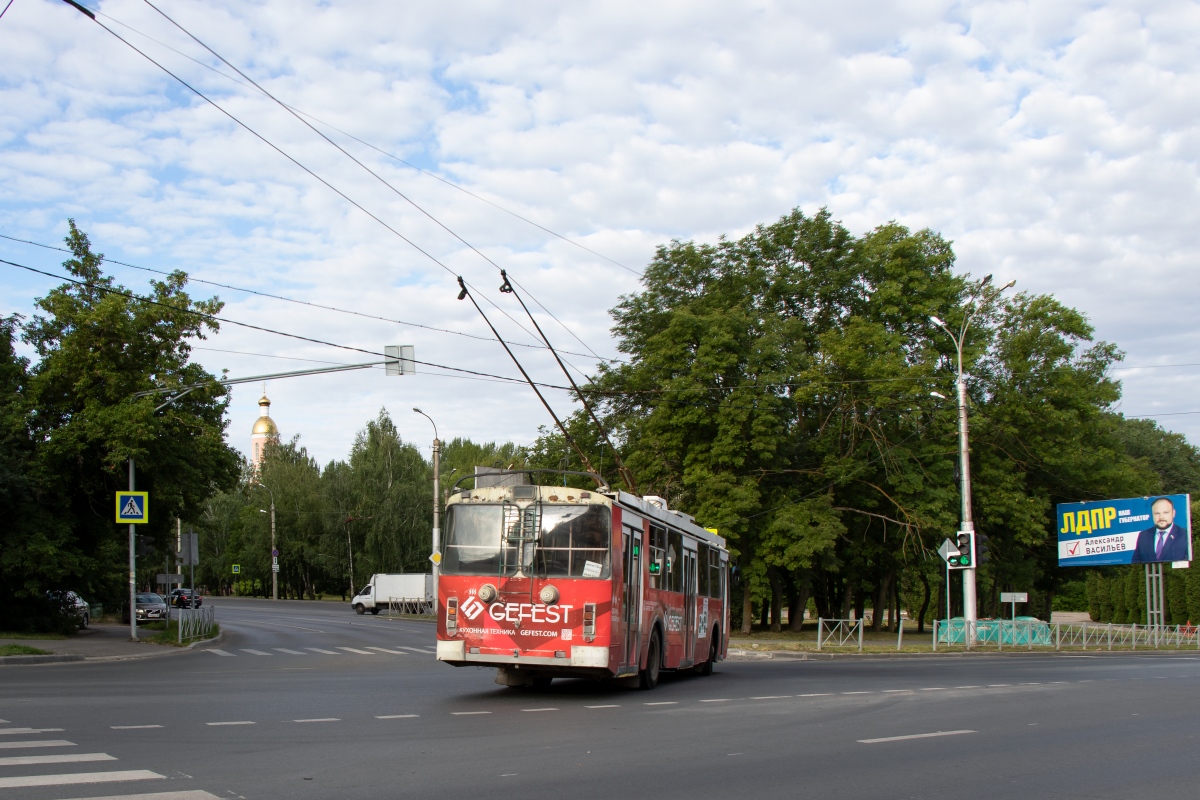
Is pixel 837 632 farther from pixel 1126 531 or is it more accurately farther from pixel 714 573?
pixel 1126 531

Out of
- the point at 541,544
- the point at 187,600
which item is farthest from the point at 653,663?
the point at 187,600

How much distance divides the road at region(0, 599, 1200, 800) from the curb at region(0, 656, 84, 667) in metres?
1.81

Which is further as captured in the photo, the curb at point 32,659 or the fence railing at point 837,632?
the fence railing at point 837,632

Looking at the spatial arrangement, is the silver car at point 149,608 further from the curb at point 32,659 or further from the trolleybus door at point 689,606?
the trolleybus door at point 689,606

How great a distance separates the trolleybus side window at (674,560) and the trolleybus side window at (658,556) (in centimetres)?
29

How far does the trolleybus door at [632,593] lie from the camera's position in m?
15.7

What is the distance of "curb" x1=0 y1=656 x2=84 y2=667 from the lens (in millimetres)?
20688

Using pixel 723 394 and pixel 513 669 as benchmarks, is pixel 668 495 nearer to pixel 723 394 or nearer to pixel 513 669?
pixel 723 394

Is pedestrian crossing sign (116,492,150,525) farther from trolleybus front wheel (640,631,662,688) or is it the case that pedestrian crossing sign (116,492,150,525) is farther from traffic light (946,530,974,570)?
traffic light (946,530,974,570)

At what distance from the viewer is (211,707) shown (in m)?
13.1

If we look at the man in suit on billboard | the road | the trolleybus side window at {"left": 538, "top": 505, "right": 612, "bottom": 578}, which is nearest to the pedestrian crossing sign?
the road

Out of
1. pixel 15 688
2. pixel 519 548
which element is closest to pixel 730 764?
pixel 519 548

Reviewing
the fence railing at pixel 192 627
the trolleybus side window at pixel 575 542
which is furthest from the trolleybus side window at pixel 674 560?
the fence railing at pixel 192 627

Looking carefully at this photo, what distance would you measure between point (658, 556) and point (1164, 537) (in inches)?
1159
